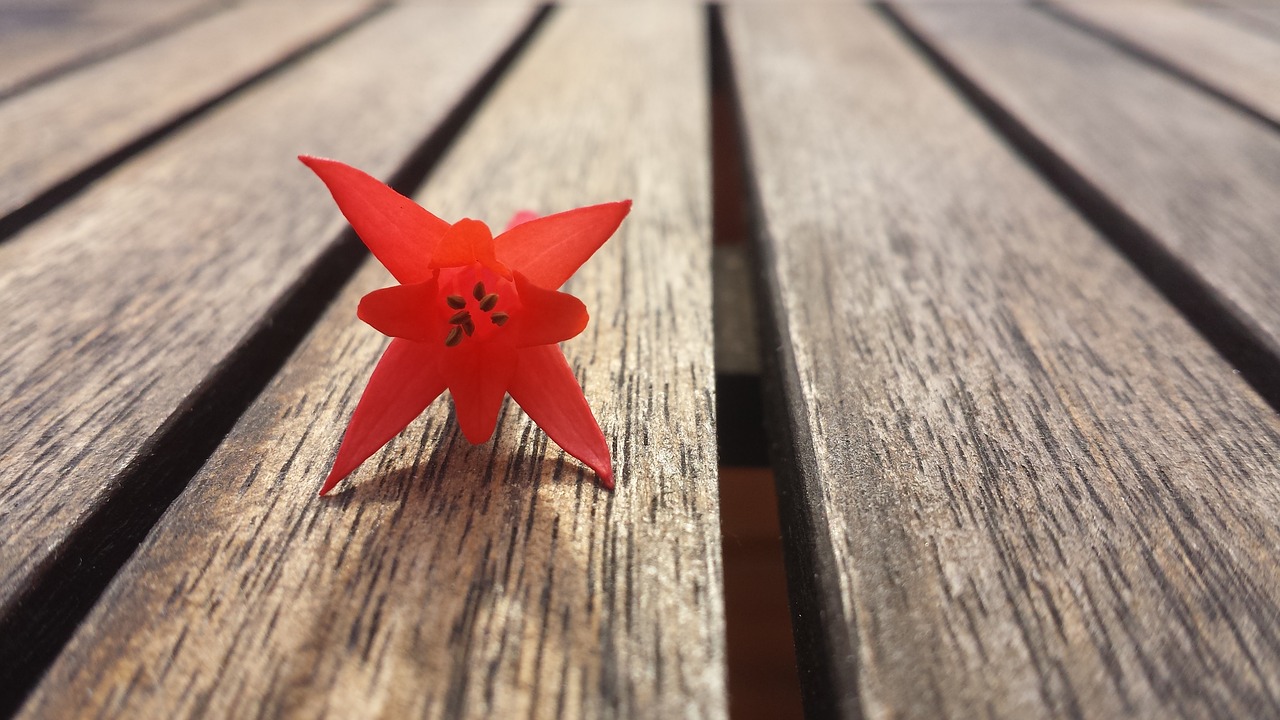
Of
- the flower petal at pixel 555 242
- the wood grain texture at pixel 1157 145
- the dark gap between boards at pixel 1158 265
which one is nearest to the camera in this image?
the flower petal at pixel 555 242

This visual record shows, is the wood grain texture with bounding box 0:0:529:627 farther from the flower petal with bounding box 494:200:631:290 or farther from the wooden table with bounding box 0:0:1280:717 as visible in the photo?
the flower petal with bounding box 494:200:631:290

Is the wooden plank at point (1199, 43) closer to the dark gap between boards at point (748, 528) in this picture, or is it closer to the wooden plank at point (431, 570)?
the dark gap between boards at point (748, 528)

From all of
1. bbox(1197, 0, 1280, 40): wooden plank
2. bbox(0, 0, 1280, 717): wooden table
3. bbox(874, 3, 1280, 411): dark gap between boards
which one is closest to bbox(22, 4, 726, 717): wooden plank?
bbox(0, 0, 1280, 717): wooden table

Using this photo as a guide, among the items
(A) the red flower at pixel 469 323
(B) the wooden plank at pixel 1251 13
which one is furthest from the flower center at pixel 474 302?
(B) the wooden plank at pixel 1251 13

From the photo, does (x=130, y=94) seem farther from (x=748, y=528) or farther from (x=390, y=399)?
(x=748, y=528)

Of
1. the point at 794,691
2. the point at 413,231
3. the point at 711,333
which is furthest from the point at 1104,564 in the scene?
the point at 794,691

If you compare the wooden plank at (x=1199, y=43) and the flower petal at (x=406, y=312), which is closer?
the flower petal at (x=406, y=312)

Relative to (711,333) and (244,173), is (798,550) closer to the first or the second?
(711,333)

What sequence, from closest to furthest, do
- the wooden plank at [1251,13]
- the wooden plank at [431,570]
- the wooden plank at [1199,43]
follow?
the wooden plank at [431,570] < the wooden plank at [1199,43] < the wooden plank at [1251,13]
